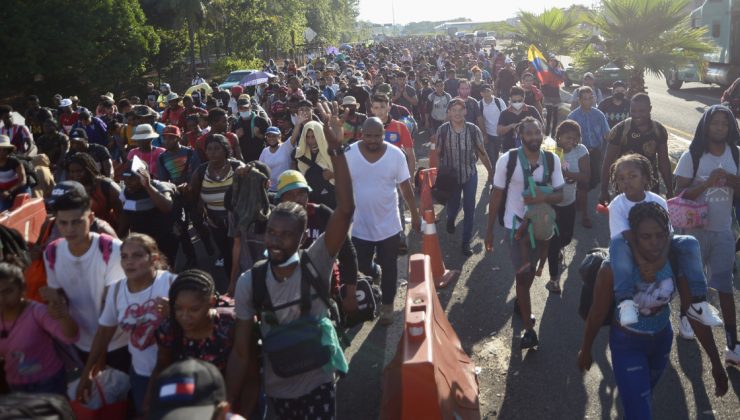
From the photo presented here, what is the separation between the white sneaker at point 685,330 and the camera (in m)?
5.36

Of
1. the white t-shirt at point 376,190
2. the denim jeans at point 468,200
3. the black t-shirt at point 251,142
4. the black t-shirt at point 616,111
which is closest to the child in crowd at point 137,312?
the white t-shirt at point 376,190

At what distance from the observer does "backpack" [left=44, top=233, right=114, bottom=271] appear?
12.9 ft

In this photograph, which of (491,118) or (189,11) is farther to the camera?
(189,11)

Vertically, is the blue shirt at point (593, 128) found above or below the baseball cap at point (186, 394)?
below

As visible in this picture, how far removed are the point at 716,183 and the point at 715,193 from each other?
0.40 ft

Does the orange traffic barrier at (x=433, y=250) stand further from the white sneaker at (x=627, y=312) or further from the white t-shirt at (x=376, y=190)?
the white sneaker at (x=627, y=312)

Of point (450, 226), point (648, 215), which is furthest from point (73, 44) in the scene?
point (648, 215)

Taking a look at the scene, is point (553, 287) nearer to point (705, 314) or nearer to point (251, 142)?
point (705, 314)

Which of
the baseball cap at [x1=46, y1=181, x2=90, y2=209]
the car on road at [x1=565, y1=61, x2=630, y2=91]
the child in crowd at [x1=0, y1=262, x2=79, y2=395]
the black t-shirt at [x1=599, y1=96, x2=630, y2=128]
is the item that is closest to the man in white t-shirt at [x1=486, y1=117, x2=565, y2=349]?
the baseball cap at [x1=46, y1=181, x2=90, y2=209]

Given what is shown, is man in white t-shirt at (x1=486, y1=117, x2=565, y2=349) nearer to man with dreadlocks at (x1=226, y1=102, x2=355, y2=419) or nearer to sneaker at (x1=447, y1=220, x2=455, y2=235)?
man with dreadlocks at (x1=226, y1=102, x2=355, y2=419)

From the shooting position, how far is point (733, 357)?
4.82 m

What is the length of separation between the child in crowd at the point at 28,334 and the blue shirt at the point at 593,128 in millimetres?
7214

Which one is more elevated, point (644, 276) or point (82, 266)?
point (82, 266)

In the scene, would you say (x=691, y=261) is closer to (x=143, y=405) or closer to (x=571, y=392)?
(x=571, y=392)
